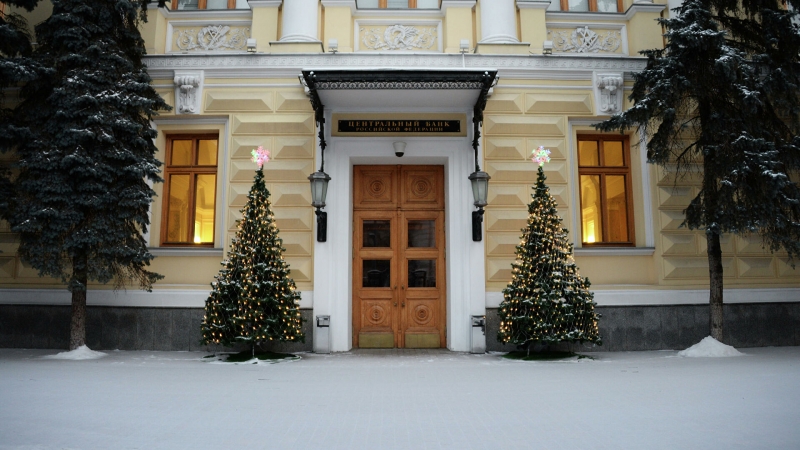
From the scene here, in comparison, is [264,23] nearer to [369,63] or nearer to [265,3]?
[265,3]

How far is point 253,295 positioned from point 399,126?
4.49 metres

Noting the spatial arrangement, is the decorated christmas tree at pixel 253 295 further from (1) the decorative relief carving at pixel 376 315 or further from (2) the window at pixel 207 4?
(2) the window at pixel 207 4

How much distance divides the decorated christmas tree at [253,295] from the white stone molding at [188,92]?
9.61 ft

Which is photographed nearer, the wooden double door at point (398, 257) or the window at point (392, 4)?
the wooden double door at point (398, 257)

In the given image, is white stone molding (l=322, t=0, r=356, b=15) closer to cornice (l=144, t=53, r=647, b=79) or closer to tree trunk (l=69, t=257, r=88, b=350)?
cornice (l=144, t=53, r=647, b=79)

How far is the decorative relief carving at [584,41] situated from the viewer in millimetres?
11203

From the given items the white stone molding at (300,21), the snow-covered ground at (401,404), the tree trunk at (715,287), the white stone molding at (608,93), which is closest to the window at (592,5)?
the white stone molding at (608,93)

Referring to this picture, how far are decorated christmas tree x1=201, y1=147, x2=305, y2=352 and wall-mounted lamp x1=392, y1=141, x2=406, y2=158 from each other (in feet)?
9.72

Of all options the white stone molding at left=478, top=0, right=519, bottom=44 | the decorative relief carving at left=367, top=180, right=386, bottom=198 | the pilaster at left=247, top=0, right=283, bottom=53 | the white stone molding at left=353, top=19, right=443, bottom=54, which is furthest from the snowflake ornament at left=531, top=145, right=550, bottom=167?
the pilaster at left=247, top=0, right=283, bottom=53

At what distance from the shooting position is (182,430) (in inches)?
182

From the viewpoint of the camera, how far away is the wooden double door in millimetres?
10656

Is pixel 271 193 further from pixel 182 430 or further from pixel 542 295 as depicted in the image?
pixel 182 430

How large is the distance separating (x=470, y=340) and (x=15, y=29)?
34.4 ft

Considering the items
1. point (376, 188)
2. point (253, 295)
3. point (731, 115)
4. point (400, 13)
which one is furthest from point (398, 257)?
point (731, 115)
